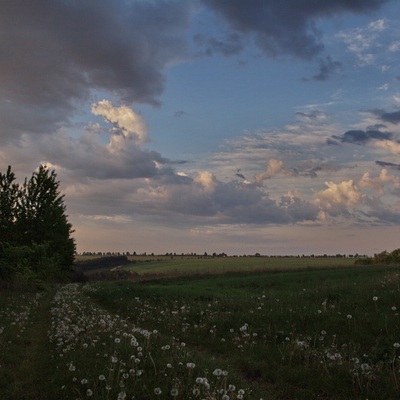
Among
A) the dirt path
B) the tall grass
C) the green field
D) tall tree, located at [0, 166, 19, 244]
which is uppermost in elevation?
tall tree, located at [0, 166, 19, 244]

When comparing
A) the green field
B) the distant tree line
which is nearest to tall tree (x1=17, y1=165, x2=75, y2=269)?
the green field

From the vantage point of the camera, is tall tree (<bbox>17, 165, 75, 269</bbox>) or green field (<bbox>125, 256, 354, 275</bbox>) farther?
green field (<bbox>125, 256, 354, 275</bbox>)

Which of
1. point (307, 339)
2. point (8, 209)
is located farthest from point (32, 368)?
point (8, 209)

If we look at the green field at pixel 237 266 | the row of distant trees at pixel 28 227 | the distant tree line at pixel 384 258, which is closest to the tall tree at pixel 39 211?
the row of distant trees at pixel 28 227

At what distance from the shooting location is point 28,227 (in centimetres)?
5053

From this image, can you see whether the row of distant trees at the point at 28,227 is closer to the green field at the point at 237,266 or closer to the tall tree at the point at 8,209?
the tall tree at the point at 8,209

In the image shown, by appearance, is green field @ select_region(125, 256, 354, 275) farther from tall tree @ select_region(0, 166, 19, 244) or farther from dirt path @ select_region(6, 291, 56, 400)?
dirt path @ select_region(6, 291, 56, 400)

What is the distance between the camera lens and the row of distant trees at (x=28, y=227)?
137ft

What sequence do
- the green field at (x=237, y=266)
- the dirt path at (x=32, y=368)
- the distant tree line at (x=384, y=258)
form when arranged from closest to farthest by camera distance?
1. the dirt path at (x=32, y=368)
2. the green field at (x=237, y=266)
3. the distant tree line at (x=384, y=258)

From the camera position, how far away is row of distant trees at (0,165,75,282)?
1647 inches

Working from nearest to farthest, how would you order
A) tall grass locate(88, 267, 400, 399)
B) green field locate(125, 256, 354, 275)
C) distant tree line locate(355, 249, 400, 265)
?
tall grass locate(88, 267, 400, 399) < green field locate(125, 256, 354, 275) < distant tree line locate(355, 249, 400, 265)

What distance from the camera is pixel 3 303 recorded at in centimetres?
2634

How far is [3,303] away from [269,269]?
159ft

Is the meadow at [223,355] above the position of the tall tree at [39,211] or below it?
below
